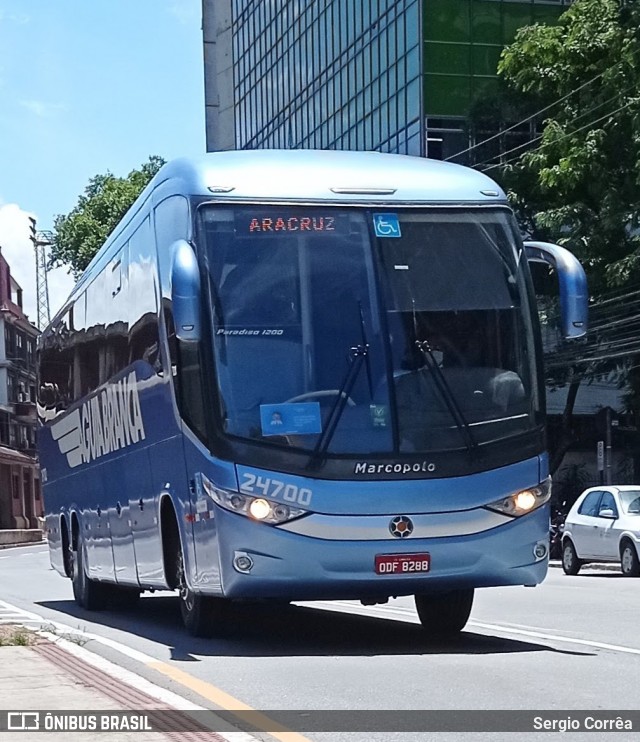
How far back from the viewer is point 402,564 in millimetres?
11703

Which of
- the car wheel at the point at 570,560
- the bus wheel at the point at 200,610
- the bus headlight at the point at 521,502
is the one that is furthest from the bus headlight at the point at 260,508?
the car wheel at the point at 570,560

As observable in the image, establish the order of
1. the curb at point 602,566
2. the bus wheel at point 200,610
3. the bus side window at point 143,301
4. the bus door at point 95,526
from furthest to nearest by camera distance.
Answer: the curb at point 602,566 → the bus door at point 95,526 → the bus side window at point 143,301 → the bus wheel at point 200,610

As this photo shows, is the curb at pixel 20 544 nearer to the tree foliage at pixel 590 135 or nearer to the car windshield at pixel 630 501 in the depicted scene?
the tree foliage at pixel 590 135

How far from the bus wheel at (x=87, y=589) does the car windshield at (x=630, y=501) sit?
10.7 meters

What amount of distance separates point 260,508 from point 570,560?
734 inches

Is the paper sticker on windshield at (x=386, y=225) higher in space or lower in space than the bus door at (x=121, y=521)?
higher

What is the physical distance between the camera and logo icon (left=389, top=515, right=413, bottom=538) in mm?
11664

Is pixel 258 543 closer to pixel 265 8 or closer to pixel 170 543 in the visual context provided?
pixel 170 543

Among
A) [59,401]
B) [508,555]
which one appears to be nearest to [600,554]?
[59,401]

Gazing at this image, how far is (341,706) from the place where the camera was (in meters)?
8.93

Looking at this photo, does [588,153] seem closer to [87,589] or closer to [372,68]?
[372,68]

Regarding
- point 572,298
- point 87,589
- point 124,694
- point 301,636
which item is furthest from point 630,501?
point 124,694

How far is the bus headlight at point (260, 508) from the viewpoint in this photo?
11.6 metres

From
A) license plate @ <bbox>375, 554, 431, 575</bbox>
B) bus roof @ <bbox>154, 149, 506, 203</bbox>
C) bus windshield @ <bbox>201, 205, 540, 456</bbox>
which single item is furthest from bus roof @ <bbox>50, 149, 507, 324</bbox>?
license plate @ <bbox>375, 554, 431, 575</bbox>
